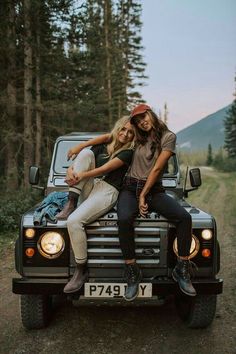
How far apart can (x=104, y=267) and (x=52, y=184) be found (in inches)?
98.2

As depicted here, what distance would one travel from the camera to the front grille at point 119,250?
363 cm

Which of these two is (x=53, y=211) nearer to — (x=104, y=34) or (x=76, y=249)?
(x=76, y=249)

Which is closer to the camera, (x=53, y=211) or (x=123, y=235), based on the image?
(x=123, y=235)

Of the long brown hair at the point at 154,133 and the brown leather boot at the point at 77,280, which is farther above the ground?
the long brown hair at the point at 154,133

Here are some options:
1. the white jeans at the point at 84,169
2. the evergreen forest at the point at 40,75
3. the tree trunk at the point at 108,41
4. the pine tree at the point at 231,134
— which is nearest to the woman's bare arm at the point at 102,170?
the white jeans at the point at 84,169

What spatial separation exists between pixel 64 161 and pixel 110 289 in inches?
118

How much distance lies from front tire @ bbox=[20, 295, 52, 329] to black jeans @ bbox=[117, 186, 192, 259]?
1.14 m

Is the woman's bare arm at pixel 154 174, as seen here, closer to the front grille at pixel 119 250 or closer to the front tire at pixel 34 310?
the front grille at pixel 119 250

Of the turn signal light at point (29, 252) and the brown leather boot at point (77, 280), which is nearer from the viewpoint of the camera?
the brown leather boot at point (77, 280)

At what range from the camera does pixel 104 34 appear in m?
29.9

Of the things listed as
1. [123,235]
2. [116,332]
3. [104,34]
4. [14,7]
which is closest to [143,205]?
[123,235]

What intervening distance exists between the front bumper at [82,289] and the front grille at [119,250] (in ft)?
0.37

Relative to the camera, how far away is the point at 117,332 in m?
4.14

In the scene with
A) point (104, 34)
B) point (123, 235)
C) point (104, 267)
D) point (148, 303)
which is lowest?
point (148, 303)
